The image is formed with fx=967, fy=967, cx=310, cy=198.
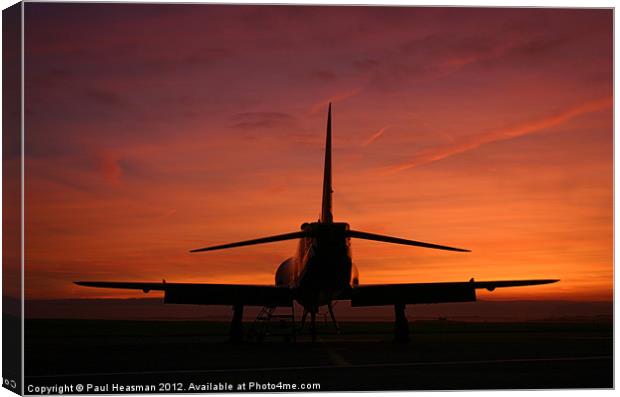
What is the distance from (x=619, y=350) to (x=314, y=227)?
397 inches

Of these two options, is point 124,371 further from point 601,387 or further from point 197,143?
point 601,387

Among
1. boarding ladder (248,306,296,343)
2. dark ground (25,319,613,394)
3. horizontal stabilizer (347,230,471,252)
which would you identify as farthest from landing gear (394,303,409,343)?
horizontal stabilizer (347,230,471,252)

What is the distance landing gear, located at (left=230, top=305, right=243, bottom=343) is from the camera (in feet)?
125

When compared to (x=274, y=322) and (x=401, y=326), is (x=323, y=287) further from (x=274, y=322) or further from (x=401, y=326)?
(x=401, y=326)

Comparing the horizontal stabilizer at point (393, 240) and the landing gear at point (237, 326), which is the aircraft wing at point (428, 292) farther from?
the horizontal stabilizer at point (393, 240)

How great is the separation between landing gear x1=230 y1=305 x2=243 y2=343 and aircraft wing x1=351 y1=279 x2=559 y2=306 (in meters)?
5.08

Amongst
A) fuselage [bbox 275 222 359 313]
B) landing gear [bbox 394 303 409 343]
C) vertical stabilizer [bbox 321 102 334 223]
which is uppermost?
vertical stabilizer [bbox 321 102 334 223]

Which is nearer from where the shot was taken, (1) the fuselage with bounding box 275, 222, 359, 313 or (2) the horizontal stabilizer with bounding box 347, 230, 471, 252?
(2) the horizontal stabilizer with bounding box 347, 230, 471, 252

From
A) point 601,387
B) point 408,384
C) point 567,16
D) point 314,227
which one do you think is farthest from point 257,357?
point 567,16

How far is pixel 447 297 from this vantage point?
3744 cm

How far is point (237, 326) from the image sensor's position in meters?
38.3

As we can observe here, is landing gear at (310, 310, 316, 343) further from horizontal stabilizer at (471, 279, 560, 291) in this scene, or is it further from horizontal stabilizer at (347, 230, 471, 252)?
horizontal stabilizer at (347, 230, 471, 252)

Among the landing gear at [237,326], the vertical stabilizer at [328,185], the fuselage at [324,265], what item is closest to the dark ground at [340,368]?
the fuselage at [324,265]

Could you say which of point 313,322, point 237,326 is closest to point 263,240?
point 313,322
